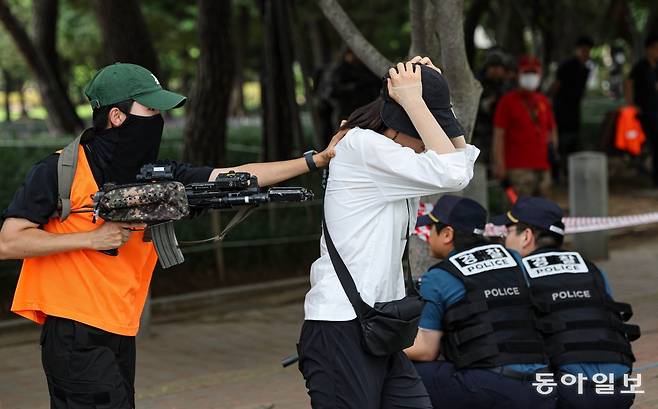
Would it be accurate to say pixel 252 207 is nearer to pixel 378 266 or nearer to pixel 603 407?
pixel 378 266

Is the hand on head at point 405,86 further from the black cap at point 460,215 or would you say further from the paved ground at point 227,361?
the paved ground at point 227,361

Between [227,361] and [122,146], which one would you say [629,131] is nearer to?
[227,361]

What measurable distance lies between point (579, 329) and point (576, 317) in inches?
2.2

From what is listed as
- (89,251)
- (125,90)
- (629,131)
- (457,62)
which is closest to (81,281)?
(89,251)

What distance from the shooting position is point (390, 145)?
382 centimetres

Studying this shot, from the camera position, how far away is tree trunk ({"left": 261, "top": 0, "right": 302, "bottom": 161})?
487 inches

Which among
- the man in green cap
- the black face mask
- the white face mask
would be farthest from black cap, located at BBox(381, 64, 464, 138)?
the white face mask

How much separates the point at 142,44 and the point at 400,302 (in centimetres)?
867

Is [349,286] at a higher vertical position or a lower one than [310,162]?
lower

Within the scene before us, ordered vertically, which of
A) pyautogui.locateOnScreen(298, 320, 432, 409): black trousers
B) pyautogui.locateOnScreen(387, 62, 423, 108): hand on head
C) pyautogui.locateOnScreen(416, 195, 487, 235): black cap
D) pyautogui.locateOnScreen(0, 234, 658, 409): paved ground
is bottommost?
pyautogui.locateOnScreen(0, 234, 658, 409): paved ground

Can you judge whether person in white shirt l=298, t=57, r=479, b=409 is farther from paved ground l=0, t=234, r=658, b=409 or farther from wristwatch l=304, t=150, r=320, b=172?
paved ground l=0, t=234, r=658, b=409

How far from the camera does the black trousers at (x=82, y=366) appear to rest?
12.9ft

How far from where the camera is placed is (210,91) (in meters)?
12.7

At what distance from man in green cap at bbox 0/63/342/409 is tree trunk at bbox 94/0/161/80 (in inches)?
317
